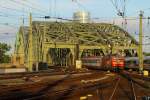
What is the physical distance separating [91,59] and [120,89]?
3872 centimetres

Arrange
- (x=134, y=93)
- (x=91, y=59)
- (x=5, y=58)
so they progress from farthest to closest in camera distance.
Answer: (x=5, y=58) < (x=91, y=59) < (x=134, y=93)

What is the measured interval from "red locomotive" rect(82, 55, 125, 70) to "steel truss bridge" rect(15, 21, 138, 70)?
1709 centimetres

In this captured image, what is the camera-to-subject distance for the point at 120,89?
30625 mm

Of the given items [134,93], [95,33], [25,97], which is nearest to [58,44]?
[95,33]

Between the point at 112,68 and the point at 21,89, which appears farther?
the point at 112,68

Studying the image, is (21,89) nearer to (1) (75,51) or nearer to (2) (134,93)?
(2) (134,93)

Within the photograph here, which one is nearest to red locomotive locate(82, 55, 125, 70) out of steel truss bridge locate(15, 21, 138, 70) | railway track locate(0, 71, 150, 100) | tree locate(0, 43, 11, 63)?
steel truss bridge locate(15, 21, 138, 70)

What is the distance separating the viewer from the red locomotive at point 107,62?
56.4 meters

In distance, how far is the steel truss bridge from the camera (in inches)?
3511

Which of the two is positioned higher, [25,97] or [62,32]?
[62,32]

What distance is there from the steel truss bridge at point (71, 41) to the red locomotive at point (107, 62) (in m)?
17.1

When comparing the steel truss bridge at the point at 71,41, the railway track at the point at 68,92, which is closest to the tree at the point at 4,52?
the steel truss bridge at the point at 71,41

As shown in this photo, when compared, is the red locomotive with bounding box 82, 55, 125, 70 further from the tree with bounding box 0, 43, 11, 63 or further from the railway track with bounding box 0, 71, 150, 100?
the tree with bounding box 0, 43, 11, 63

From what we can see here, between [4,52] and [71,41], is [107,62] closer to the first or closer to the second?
[71,41]
